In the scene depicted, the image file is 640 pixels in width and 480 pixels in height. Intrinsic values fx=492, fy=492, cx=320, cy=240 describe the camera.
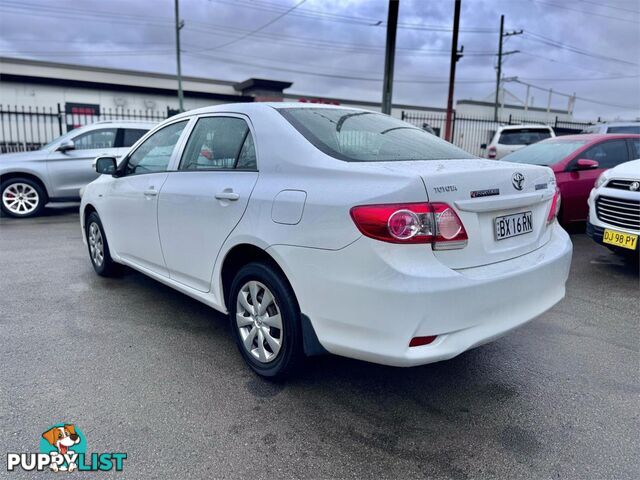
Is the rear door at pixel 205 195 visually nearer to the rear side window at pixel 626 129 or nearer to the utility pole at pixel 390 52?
the utility pole at pixel 390 52

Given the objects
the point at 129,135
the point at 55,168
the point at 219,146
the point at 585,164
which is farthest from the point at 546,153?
the point at 55,168

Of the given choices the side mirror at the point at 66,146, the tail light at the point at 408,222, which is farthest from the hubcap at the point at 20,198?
the tail light at the point at 408,222

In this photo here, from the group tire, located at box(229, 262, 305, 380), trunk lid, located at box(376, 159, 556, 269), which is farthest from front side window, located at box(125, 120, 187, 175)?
trunk lid, located at box(376, 159, 556, 269)

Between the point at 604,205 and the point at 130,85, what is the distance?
26190mm

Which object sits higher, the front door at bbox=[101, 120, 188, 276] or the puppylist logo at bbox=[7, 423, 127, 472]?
the front door at bbox=[101, 120, 188, 276]

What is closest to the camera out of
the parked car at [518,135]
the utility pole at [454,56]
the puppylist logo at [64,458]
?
the puppylist logo at [64,458]

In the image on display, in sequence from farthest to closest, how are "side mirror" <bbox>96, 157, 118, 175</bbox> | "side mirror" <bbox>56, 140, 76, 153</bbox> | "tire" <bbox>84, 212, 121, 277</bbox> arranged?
"side mirror" <bbox>56, 140, 76, 153</bbox>, "tire" <bbox>84, 212, 121, 277</bbox>, "side mirror" <bbox>96, 157, 118, 175</bbox>

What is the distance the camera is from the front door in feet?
12.5

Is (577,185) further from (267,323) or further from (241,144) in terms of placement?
(267,323)

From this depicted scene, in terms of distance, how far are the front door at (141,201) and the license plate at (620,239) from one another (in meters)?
4.34

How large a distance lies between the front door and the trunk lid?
2.04 m

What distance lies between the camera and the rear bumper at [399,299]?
2211 mm

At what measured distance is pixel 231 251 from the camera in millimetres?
3010

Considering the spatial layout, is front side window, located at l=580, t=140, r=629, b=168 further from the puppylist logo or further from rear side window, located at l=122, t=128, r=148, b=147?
rear side window, located at l=122, t=128, r=148, b=147
